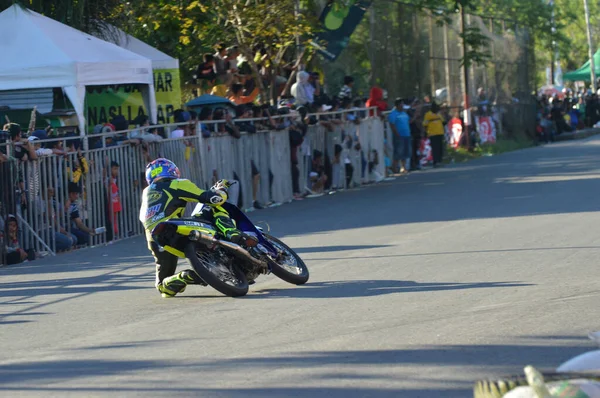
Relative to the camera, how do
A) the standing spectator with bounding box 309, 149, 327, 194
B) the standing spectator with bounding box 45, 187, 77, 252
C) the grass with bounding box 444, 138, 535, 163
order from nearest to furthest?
the standing spectator with bounding box 45, 187, 77, 252, the standing spectator with bounding box 309, 149, 327, 194, the grass with bounding box 444, 138, 535, 163

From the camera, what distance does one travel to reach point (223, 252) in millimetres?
10539

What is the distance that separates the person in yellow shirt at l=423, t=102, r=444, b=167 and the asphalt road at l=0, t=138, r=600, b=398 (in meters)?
12.4

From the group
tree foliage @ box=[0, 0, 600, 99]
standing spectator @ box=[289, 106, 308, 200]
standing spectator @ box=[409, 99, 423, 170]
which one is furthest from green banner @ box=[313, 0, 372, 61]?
standing spectator @ box=[289, 106, 308, 200]

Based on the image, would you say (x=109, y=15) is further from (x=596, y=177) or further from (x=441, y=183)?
(x=596, y=177)

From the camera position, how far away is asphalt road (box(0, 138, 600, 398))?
7031 millimetres

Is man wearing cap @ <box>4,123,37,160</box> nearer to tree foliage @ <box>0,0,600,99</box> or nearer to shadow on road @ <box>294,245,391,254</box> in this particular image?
shadow on road @ <box>294,245,391,254</box>

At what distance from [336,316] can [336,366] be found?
190 centimetres

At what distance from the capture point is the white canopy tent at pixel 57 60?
17.2 metres

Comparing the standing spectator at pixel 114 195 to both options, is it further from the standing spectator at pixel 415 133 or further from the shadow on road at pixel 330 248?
the standing spectator at pixel 415 133

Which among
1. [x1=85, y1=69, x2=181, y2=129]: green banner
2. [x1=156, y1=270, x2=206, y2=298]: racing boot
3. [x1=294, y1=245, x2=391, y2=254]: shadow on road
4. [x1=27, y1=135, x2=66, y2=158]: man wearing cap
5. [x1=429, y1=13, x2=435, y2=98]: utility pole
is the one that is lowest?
[x1=294, y1=245, x2=391, y2=254]: shadow on road

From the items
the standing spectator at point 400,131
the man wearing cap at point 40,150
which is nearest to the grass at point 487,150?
the standing spectator at point 400,131

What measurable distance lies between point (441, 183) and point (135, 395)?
17.4 m

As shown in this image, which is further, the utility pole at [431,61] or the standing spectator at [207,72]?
the utility pole at [431,61]

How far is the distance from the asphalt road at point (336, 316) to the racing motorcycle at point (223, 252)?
0.20m
